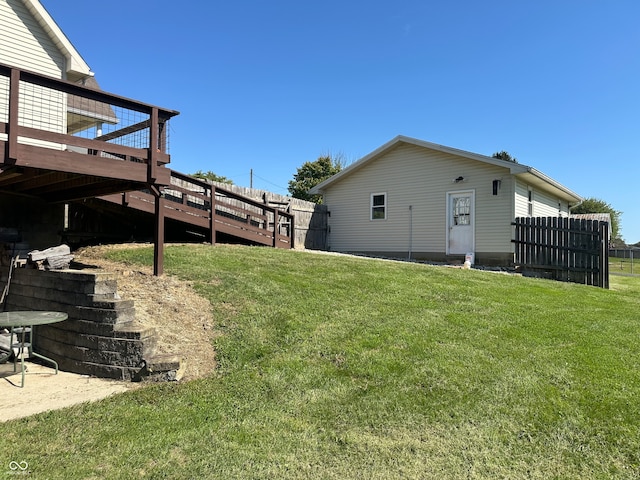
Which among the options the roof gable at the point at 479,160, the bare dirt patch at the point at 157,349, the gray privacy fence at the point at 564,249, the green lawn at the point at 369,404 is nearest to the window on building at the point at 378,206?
the roof gable at the point at 479,160

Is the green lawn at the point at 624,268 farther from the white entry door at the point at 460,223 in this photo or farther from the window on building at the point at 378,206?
the window on building at the point at 378,206

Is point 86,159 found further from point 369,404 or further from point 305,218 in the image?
point 305,218

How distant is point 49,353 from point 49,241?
4536 millimetres

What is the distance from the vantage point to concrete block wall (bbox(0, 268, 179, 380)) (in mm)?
4160

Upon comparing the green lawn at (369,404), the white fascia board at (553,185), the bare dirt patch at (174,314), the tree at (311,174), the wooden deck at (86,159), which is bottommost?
the green lawn at (369,404)

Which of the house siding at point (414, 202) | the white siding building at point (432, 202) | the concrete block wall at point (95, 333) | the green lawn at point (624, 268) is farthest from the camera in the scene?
the green lawn at point (624, 268)

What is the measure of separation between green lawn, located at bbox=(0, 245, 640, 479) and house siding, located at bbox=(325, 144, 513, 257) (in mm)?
7211

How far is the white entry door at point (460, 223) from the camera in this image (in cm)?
1332

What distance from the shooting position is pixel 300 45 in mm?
16422

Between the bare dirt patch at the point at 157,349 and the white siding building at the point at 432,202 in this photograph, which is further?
the white siding building at the point at 432,202

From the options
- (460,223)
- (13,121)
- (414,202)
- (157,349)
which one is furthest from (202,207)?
(460,223)

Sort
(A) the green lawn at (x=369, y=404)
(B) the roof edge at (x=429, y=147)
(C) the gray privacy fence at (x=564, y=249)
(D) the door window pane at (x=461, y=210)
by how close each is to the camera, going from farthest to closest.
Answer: (D) the door window pane at (x=461, y=210)
(B) the roof edge at (x=429, y=147)
(C) the gray privacy fence at (x=564, y=249)
(A) the green lawn at (x=369, y=404)

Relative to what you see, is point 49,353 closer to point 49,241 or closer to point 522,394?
point 49,241

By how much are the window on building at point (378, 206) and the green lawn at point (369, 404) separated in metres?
9.58
